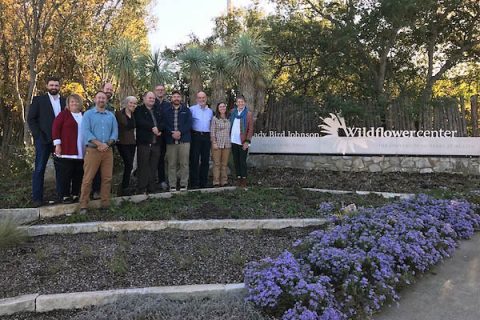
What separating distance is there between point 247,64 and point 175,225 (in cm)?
532

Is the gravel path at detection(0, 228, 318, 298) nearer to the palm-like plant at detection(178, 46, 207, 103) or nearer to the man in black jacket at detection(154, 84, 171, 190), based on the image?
the man in black jacket at detection(154, 84, 171, 190)

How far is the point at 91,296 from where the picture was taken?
3.62m

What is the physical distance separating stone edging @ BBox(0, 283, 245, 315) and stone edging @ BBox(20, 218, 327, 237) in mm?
1753

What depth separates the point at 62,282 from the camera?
3.96 metres

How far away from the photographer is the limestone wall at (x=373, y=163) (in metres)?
9.20

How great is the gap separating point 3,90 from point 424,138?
44.8ft

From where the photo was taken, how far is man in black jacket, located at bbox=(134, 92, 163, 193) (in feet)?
22.4

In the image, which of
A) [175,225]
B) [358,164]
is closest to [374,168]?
[358,164]

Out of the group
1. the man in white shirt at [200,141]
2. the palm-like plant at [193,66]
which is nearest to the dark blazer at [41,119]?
the man in white shirt at [200,141]

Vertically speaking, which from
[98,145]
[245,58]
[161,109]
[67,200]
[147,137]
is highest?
[245,58]

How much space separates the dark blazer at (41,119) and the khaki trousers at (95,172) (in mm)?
694

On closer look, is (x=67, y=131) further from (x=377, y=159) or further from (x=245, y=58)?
(x=377, y=159)

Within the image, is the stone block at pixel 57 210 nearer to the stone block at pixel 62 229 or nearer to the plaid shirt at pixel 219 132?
the stone block at pixel 62 229

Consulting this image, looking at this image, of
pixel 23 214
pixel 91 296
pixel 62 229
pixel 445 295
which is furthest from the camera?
pixel 23 214
